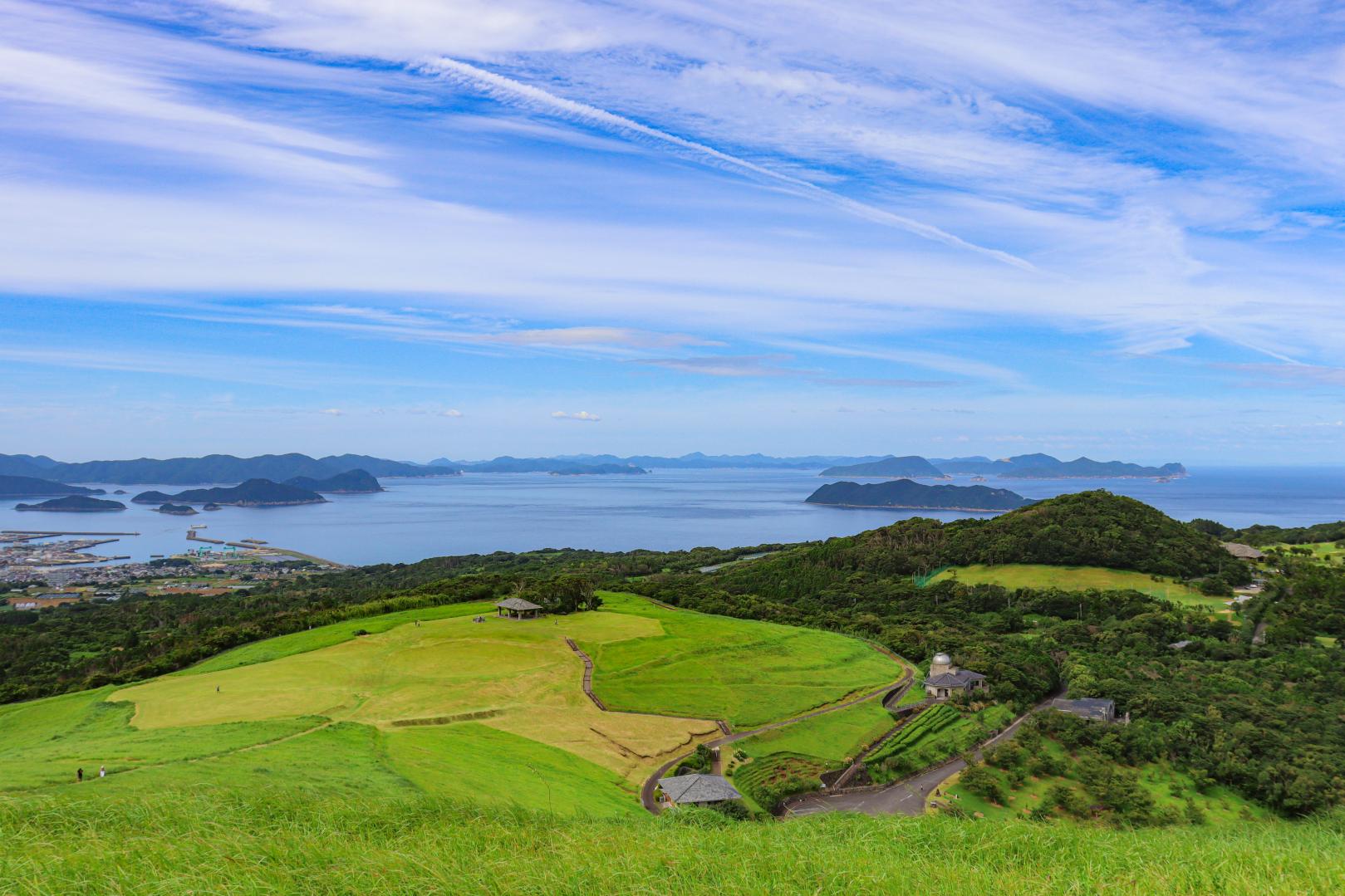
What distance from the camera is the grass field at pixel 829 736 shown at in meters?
25.2

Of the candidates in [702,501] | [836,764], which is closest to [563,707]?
[836,764]

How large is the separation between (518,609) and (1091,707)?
28.4 metres

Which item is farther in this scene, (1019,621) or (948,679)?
(1019,621)

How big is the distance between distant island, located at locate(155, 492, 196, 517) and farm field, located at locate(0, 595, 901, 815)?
169 meters

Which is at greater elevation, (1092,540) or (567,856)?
(567,856)

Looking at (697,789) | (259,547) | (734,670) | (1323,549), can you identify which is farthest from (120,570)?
(1323,549)

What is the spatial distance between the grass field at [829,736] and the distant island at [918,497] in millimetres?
149117

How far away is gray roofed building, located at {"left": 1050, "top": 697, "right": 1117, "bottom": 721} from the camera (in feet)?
97.9

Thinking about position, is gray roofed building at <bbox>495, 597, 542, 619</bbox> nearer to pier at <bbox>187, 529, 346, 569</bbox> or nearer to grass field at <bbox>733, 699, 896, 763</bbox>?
grass field at <bbox>733, 699, 896, 763</bbox>

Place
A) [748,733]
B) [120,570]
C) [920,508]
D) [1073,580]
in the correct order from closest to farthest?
[748,733]
[1073,580]
[120,570]
[920,508]

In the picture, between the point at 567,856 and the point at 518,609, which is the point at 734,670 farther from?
the point at 567,856

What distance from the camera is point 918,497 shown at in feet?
609

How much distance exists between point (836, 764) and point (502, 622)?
1985cm

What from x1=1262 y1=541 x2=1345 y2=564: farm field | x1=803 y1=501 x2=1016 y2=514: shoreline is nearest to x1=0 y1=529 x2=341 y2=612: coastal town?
x1=1262 y1=541 x2=1345 y2=564: farm field
